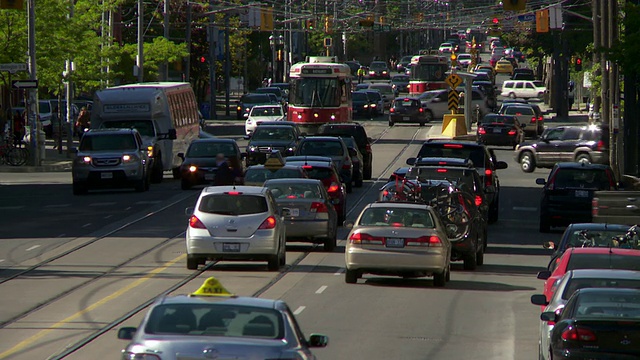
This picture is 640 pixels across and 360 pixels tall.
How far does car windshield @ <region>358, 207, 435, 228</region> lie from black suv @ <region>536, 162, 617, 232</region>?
34.8 feet

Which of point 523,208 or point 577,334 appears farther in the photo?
point 523,208

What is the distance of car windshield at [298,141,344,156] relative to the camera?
40906 millimetres

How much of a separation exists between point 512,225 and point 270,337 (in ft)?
81.1

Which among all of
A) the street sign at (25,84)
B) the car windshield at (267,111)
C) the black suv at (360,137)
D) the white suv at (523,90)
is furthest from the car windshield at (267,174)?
the white suv at (523,90)

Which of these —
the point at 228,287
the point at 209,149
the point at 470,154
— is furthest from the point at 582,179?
the point at 228,287

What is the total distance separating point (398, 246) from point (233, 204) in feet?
11.1

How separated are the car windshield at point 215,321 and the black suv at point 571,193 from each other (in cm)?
2249

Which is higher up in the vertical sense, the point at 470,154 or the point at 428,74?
the point at 428,74

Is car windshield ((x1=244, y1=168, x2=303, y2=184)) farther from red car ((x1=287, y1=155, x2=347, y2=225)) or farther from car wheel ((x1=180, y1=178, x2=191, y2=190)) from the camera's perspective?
car wheel ((x1=180, y1=178, x2=191, y2=190))

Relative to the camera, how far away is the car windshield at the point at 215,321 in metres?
10.4

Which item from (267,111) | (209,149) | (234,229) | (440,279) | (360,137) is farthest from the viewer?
(267,111)

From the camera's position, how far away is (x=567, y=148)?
1993 inches

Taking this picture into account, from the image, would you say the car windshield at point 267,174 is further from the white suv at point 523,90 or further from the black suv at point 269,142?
the white suv at point 523,90

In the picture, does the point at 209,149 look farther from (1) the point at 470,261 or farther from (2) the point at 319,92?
(2) the point at 319,92
